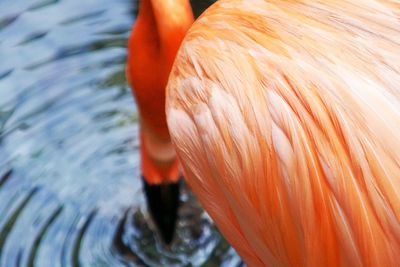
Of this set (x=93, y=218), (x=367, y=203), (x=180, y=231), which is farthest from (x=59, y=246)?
(x=367, y=203)

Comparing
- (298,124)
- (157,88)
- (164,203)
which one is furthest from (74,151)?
(298,124)

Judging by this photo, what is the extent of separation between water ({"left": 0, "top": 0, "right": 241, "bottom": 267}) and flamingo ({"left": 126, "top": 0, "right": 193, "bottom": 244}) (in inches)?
5.6

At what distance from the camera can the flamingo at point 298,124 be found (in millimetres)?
1347

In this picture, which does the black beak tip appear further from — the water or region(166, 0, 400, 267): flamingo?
region(166, 0, 400, 267): flamingo

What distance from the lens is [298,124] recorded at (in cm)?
142

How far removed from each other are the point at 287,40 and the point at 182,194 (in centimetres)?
109

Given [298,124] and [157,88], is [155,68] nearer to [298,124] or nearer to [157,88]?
[157,88]

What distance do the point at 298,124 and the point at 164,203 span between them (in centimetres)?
93

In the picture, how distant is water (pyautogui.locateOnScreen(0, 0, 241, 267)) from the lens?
2346mm

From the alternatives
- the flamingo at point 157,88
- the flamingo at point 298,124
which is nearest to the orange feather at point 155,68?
the flamingo at point 157,88

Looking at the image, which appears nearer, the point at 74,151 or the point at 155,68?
the point at 155,68

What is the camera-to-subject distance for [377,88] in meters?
1.37

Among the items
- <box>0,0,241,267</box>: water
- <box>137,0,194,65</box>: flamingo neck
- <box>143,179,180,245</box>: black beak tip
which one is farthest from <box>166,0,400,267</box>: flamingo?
<box>0,0,241,267</box>: water

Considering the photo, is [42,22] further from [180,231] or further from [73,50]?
[180,231]
